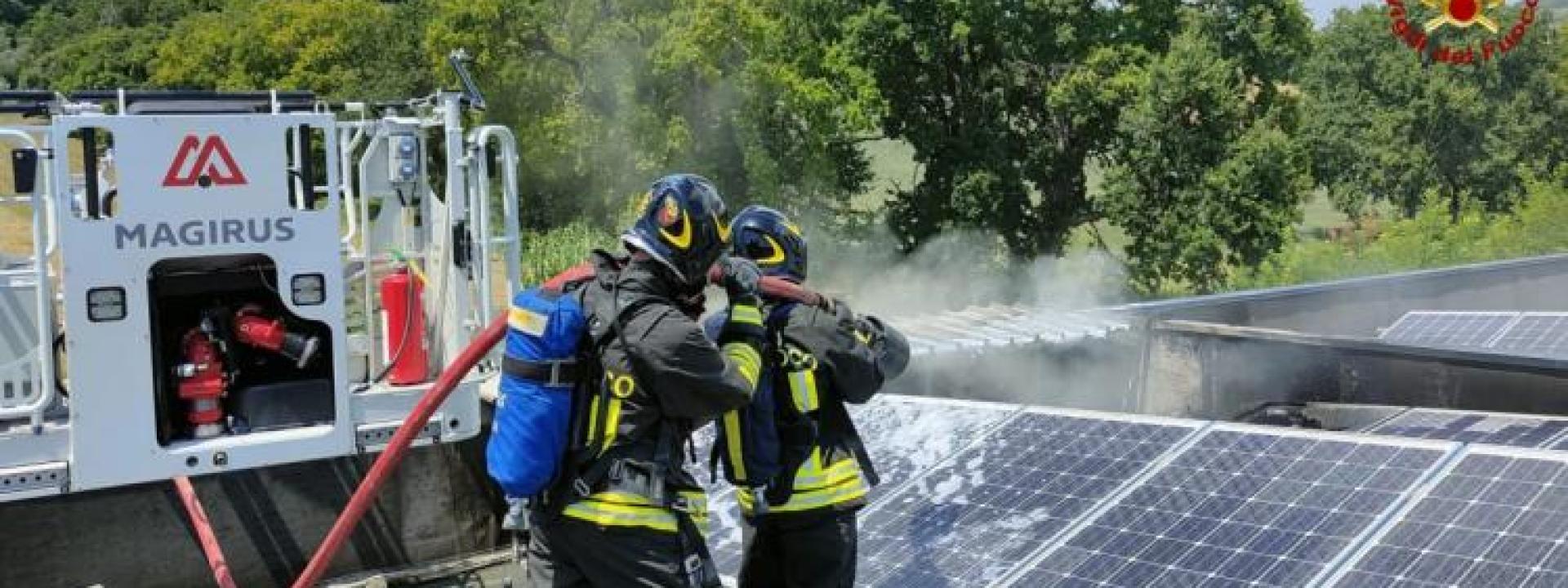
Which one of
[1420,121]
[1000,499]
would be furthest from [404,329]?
[1420,121]

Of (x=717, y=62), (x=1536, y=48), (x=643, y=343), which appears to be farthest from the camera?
(x=1536, y=48)

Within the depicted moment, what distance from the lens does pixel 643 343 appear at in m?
3.65

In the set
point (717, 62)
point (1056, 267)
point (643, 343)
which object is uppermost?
point (717, 62)

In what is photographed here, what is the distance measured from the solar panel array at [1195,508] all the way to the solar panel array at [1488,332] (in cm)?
568

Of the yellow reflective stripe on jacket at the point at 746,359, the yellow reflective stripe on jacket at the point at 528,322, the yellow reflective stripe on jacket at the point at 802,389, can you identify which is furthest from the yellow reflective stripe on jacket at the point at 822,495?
the yellow reflective stripe on jacket at the point at 528,322

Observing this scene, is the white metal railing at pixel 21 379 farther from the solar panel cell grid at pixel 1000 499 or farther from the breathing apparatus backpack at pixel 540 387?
the solar panel cell grid at pixel 1000 499

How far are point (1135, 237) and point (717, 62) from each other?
9.54m

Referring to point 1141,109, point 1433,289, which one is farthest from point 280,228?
point 1141,109

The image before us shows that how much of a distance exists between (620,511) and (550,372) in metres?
0.42

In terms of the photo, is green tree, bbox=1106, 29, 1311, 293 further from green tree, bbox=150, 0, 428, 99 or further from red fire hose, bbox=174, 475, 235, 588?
red fire hose, bbox=174, 475, 235, 588

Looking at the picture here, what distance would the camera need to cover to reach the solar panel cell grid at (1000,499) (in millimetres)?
5387

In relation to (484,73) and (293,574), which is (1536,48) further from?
(293,574)

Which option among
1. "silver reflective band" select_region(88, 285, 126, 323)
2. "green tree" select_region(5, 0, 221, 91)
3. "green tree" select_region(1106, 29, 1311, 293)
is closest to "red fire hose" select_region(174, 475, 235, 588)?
"silver reflective band" select_region(88, 285, 126, 323)

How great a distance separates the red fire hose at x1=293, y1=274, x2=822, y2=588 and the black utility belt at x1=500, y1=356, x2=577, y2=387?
28 centimetres
